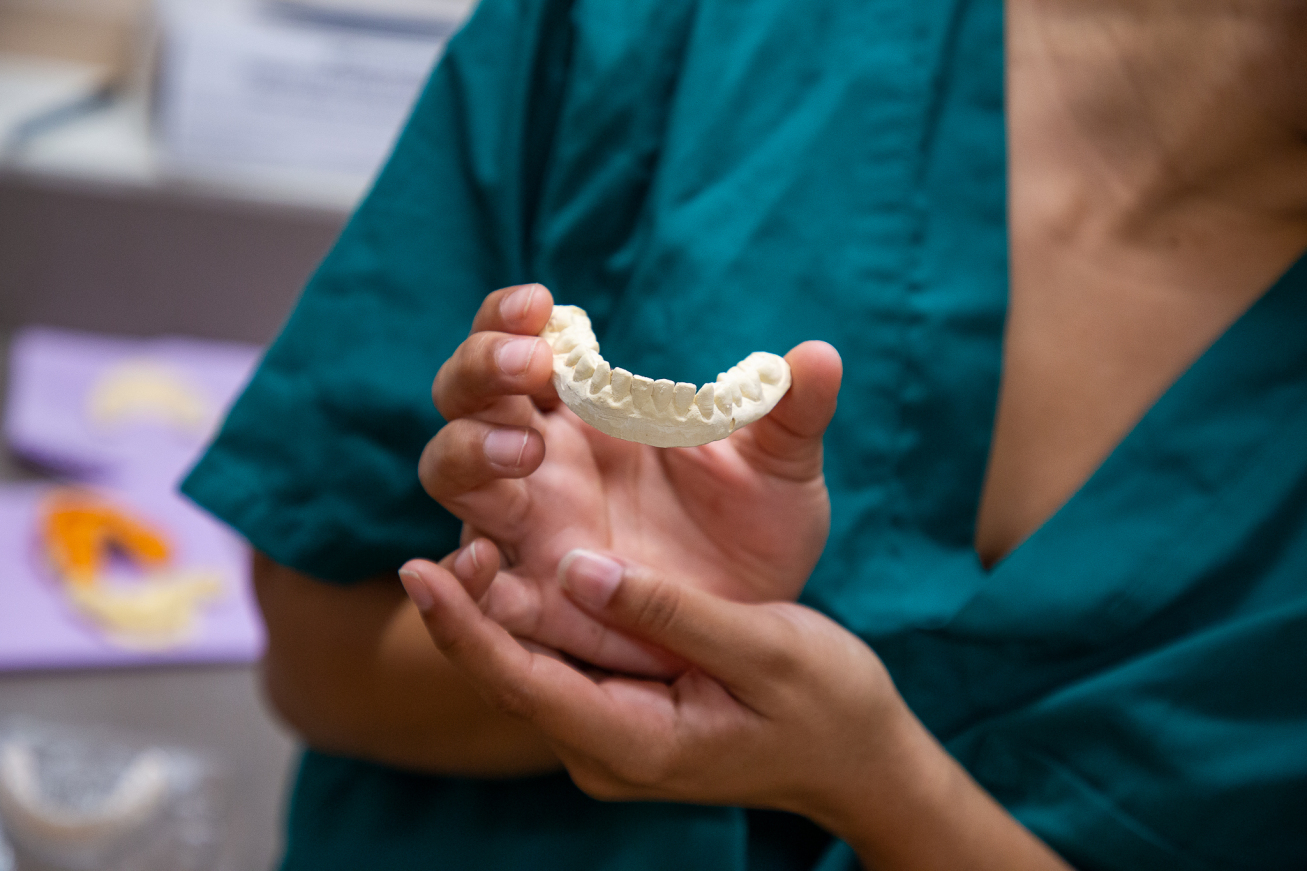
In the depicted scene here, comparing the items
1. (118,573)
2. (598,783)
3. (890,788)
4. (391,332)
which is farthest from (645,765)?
(118,573)

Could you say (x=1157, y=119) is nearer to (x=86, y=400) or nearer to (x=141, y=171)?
(x=141, y=171)

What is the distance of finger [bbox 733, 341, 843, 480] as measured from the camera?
1.31ft

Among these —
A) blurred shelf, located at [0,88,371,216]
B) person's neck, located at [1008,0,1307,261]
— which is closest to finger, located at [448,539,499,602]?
→ person's neck, located at [1008,0,1307,261]

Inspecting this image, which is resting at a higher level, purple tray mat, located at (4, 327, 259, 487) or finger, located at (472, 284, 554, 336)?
finger, located at (472, 284, 554, 336)

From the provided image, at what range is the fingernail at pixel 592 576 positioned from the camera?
41cm

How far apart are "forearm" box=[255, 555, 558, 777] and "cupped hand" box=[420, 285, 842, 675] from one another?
0.11m

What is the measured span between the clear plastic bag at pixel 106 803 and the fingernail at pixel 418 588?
75cm

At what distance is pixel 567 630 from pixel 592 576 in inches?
2.3

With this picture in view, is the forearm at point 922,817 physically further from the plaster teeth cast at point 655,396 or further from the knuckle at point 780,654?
the plaster teeth cast at point 655,396

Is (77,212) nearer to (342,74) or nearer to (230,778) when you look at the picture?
(342,74)

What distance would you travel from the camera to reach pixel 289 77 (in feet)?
3.64

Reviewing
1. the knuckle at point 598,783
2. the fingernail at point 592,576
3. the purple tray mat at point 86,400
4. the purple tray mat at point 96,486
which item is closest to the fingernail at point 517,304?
the fingernail at point 592,576

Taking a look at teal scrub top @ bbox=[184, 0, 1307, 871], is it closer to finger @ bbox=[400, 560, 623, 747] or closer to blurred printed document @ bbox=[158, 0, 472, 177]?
finger @ bbox=[400, 560, 623, 747]

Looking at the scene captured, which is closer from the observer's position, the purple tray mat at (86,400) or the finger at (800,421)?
the finger at (800,421)
